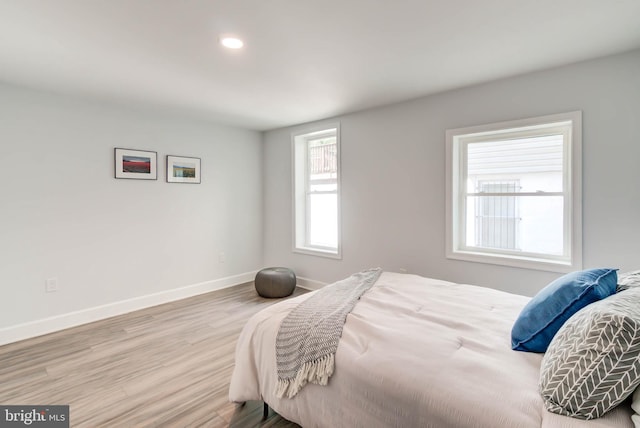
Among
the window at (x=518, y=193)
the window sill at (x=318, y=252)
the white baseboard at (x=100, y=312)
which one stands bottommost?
the white baseboard at (x=100, y=312)

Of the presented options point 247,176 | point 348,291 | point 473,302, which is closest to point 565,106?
point 473,302

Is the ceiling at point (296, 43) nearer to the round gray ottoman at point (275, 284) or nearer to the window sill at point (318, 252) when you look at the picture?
the window sill at point (318, 252)

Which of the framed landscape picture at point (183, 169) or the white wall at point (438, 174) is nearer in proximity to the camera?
the white wall at point (438, 174)

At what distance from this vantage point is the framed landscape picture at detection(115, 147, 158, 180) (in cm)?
363

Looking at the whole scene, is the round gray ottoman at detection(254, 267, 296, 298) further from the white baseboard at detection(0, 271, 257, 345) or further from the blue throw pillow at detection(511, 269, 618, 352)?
the blue throw pillow at detection(511, 269, 618, 352)

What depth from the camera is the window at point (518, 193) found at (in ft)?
8.64

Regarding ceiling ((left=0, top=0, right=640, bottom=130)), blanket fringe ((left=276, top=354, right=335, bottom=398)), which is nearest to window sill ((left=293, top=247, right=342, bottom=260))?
ceiling ((left=0, top=0, right=640, bottom=130))

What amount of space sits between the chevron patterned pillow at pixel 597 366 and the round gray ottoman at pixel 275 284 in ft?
10.8

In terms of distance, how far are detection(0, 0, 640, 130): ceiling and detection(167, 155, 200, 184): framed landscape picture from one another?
1019 millimetres

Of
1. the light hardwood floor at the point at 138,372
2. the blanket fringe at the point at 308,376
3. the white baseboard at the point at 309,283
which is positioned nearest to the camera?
the blanket fringe at the point at 308,376

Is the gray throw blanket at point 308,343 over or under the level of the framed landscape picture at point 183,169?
under

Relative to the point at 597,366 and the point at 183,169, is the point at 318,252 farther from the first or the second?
the point at 597,366

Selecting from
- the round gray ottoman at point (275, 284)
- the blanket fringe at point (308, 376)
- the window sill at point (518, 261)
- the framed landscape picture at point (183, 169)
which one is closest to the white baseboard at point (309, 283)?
the round gray ottoman at point (275, 284)

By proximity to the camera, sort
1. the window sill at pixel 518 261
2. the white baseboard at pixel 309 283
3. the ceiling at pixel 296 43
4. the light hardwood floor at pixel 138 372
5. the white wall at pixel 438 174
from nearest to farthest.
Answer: the ceiling at pixel 296 43 < the light hardwood floor at pixel 138 372 < the white wall at pixel 438 174 < the window sill at pixel 518 261 < the white baseboard at pixel 309 283
